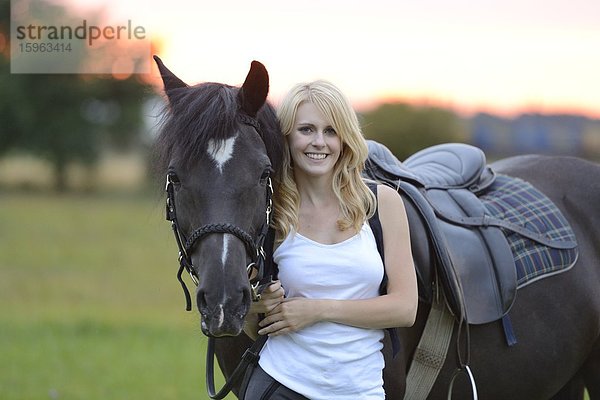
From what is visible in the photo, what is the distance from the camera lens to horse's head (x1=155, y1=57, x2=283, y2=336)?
8.05 feet

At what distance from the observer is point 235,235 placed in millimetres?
2525

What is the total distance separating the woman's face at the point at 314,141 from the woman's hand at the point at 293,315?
439mm

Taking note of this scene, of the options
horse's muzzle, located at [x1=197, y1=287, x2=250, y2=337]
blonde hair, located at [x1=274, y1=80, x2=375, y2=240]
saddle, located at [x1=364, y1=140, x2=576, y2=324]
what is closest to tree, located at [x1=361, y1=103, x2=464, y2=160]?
saddle, located at [x1=364, y1=140, x2=576, y2=324]

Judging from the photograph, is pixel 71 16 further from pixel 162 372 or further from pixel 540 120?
pixel 162 372

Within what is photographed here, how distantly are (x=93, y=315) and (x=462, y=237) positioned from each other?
715cm

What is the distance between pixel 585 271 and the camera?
4.00 metres

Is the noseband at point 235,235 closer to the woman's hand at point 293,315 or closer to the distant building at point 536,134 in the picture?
the woman's hand at point 293,315

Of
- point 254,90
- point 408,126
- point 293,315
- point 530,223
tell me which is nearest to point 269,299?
point 293,315

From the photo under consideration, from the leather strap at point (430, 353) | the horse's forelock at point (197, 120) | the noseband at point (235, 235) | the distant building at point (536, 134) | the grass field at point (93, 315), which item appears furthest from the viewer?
the distant building at point (536, 134)

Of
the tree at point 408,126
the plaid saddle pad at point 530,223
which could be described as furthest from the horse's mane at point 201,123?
the tree at point 408,126

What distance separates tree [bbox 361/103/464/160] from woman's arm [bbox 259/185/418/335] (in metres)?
20.3

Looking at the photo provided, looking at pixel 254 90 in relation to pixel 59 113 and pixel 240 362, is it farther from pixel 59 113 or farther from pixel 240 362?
pixel 59 113

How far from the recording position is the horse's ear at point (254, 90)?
9.00 feet

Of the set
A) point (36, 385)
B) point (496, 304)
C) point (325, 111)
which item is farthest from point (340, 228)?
point (36, 385)
